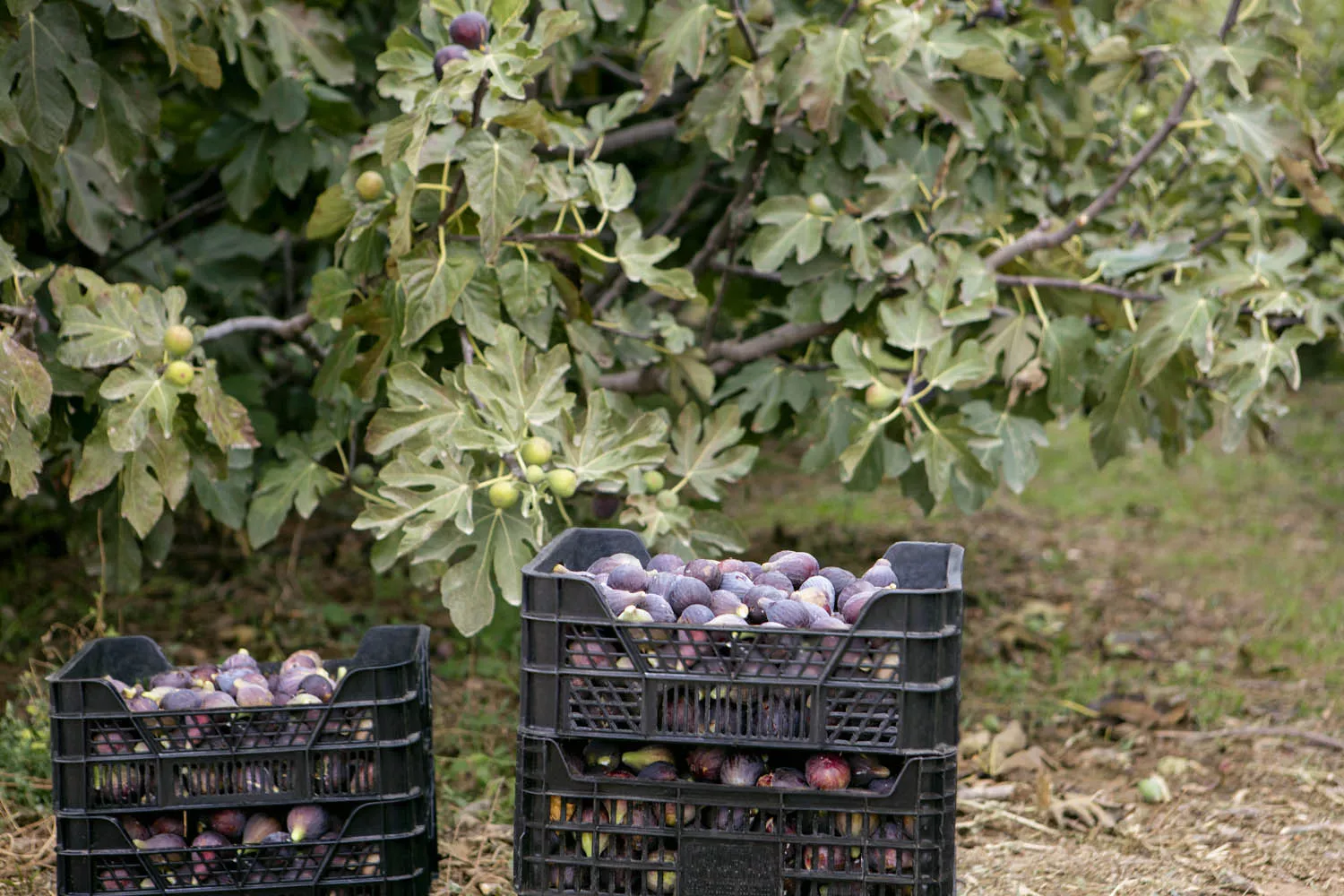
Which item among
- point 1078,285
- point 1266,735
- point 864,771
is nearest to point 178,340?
point 864,771

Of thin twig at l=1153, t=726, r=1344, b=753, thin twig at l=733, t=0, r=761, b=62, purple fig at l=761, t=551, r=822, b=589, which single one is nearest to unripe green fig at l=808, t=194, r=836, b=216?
thin twig at l=733, t=0, r=761, b=62

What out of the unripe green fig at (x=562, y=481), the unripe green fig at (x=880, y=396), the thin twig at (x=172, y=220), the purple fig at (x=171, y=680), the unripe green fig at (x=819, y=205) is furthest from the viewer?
the thin twig at (x=172, y=220)

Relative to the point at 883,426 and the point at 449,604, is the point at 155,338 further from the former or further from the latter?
the point at 883,426

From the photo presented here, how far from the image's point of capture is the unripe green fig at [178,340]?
258 cm

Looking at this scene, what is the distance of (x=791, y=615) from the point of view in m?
1.97

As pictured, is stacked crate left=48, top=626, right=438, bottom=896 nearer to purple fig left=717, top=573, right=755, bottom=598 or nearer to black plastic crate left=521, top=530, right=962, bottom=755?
black plastic crate left=521, top=530, right=962, bottom=755

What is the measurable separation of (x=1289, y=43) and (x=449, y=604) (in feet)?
7.74

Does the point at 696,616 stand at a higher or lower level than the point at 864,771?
higher

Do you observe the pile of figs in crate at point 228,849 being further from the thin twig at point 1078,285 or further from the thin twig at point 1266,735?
the thin twig at point 1266,735

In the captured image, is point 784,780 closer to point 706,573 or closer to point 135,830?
point 706,573

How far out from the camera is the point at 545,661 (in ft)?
Answer: 6.53

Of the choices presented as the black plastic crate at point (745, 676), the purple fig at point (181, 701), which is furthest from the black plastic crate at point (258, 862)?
the black plastic crate at point (745, 676)

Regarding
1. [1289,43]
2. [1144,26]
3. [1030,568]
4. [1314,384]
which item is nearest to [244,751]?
[1289,43]

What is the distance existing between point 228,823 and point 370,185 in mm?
1351
